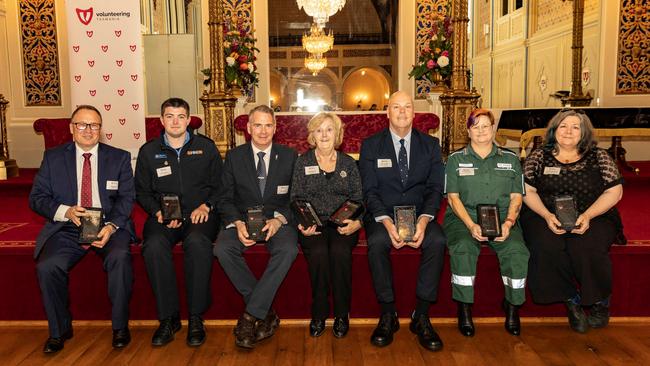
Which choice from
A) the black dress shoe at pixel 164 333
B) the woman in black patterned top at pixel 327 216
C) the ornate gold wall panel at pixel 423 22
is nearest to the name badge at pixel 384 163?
the woman in black patterned top at pixel 327 216

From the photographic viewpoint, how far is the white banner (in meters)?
5.32

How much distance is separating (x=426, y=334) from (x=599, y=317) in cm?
99

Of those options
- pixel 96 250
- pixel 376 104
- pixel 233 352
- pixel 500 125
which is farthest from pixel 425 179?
pixel 376 104

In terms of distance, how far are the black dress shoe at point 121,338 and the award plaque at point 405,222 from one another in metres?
1.52

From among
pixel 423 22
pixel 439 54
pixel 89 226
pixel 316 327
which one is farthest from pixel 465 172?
pixel 423 22

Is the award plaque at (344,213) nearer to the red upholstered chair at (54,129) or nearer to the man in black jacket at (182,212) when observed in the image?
the man in black jacket at (182,212)

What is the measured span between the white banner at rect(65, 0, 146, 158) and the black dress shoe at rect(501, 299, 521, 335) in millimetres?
3994

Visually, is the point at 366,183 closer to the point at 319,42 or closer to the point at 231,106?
the point at 231,106

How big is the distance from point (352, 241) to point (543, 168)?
1.18m

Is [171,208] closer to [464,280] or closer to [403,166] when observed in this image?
[403,166]

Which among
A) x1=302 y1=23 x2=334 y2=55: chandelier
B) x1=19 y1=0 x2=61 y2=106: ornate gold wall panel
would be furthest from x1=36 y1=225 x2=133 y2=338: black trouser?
x1=302 y1=23 x2=334 y2=55: chandelier

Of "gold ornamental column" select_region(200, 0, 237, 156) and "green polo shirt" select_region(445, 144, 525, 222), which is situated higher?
"gold ornamental column" select_region(200, 0, 237, 156)

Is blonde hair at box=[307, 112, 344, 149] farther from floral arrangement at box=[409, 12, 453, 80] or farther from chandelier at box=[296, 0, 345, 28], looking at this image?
chandelier at box=[296, 0, 345, 28]

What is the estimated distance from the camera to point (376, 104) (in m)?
15.3
